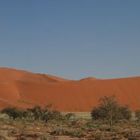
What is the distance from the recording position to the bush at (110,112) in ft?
151

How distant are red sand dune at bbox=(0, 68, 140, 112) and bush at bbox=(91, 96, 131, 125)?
2693 centimetres

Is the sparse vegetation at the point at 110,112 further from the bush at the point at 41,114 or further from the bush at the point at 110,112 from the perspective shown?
the bush at the point at 41,114

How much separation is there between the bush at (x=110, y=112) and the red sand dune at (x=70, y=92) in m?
26.9

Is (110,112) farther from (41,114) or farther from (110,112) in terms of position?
(41,114)

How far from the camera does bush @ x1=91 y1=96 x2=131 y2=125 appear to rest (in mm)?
45938

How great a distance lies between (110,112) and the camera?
153 ft

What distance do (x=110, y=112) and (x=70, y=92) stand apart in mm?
40722

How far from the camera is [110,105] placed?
151 ft

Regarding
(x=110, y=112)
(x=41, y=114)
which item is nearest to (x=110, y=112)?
(x=110, y=112)

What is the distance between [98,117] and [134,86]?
4488cm

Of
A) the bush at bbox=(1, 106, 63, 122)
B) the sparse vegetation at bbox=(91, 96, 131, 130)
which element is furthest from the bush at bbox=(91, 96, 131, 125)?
the bush at bbox=(1, 106, 63, 122)

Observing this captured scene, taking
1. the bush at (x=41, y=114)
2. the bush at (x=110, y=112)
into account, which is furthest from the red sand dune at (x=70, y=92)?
the bush at (x=110, y=112)

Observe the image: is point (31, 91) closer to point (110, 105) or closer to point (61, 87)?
point (61, 87)

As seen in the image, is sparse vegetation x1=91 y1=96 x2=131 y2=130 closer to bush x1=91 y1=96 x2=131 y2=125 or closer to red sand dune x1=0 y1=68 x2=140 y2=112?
bush x1=91 y1=96 x2=131 y2=125
